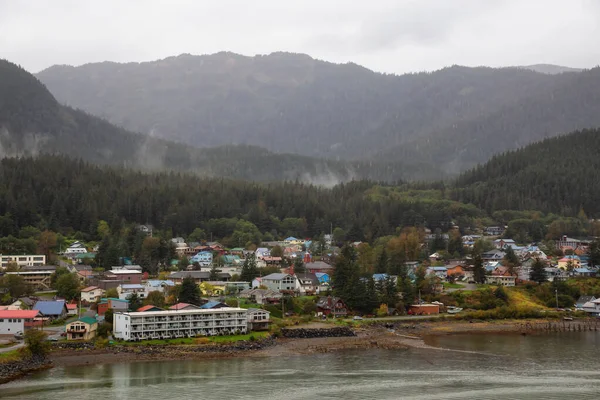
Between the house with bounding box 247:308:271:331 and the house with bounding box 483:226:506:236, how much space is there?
2367 inches

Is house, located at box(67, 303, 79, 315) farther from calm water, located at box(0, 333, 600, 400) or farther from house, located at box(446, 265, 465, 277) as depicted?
house, located at box(446, 265, 465, 277)

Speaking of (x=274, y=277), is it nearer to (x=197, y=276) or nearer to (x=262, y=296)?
(x=262, y=296)

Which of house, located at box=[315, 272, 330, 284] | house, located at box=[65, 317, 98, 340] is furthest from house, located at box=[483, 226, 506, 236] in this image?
house, located at box=[65, 317, 98, 340]

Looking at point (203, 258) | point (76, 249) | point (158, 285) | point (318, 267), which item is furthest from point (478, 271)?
point (76, 249)

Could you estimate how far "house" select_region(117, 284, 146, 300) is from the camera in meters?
55.9

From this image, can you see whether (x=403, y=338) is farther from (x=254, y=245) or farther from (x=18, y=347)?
(x=254, y=245)

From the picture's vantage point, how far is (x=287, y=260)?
259ft

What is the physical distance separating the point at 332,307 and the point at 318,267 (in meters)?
16.4

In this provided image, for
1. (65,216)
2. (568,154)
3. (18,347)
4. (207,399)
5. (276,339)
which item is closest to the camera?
(207,399)

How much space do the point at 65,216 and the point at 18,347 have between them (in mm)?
50948

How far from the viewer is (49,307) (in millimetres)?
49688

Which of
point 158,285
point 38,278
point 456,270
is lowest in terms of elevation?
point 456,270

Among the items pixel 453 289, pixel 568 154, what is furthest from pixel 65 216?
pixel 568 154

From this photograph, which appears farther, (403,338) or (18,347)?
(403,338)
